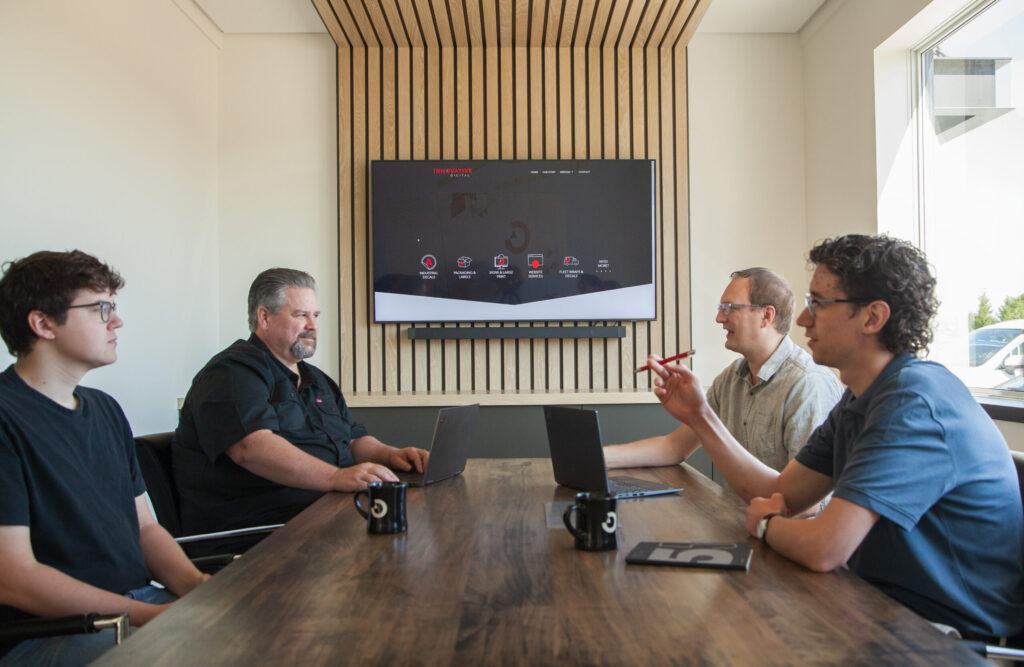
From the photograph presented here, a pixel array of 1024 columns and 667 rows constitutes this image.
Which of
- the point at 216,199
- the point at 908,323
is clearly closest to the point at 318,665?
the point at 908,323

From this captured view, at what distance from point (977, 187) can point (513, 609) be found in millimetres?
3377

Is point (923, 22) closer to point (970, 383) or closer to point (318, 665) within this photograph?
point (970, 383)

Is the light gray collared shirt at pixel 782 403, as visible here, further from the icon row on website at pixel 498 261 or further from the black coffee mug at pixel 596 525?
the icon row on website at pixel 498 261

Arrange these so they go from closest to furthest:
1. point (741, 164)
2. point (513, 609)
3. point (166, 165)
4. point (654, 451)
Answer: point (513, 609), point (654, 451), point (166, 165), point (741, 164)

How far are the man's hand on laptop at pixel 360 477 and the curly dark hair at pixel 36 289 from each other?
2.60ft

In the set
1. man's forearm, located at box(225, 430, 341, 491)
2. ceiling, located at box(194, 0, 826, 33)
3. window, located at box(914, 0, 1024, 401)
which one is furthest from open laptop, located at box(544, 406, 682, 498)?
ceiling, located at box(194, 0, 826, 33)

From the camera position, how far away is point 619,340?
4750 millimetres

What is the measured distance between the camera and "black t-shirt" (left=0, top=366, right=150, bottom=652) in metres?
1.56

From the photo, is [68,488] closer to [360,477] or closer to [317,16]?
[360,477]

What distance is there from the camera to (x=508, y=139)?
4.73 metres

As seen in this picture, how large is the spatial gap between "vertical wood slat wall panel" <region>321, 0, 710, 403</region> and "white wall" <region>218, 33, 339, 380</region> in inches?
4.7

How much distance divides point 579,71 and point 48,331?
3701mm

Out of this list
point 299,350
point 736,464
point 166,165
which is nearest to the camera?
point 736,464

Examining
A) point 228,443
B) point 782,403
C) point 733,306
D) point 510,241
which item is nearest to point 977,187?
point 733,306
